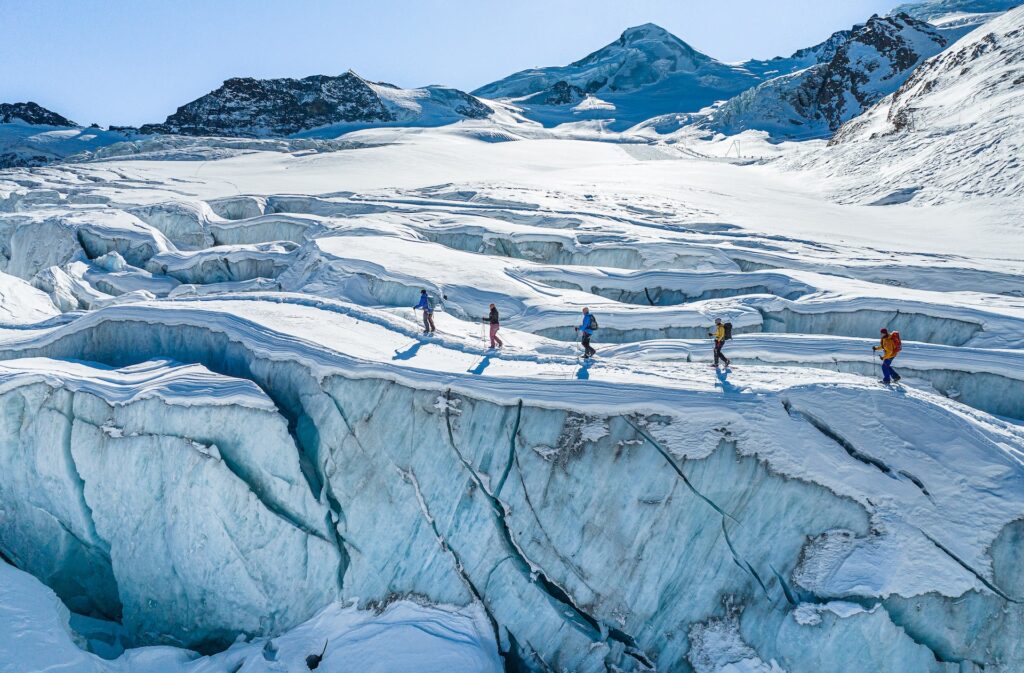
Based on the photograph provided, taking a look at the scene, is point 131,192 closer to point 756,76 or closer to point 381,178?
point 381,178

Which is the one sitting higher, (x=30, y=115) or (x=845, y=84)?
(x=845, y=84)

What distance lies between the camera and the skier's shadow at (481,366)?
9180 millimetres

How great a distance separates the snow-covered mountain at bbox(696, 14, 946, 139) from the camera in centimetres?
6394

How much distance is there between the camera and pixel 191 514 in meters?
9.00

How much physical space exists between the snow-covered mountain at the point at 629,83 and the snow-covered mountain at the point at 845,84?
2214 centimetres

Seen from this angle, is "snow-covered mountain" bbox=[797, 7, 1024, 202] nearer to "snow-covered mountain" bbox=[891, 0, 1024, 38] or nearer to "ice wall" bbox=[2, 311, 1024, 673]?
"ice wall" bbox=[2, 311, 1024, 673]

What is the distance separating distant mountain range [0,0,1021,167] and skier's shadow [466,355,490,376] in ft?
219

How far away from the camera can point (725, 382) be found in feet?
28.3

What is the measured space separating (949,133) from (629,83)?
97738 millimetres

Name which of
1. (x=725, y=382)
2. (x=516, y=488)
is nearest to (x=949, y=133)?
(x=725, y=382)

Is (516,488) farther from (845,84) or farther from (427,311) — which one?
(845,84)

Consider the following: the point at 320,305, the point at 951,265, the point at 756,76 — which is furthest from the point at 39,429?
the point at 756,76

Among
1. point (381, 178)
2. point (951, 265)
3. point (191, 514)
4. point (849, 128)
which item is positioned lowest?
point (191, 514)

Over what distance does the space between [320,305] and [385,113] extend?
7394 centimetres
